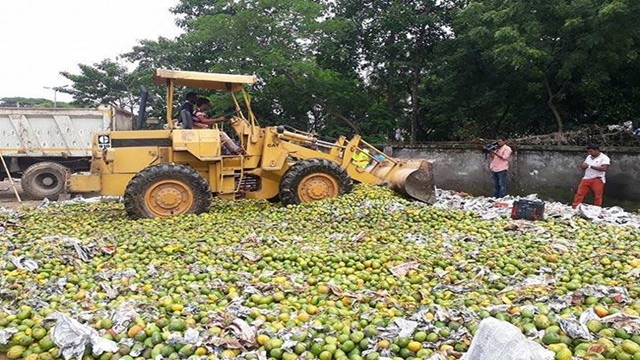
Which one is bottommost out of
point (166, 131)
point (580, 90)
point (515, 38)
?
point (166, 131)

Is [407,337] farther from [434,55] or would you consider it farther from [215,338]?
[434,55]

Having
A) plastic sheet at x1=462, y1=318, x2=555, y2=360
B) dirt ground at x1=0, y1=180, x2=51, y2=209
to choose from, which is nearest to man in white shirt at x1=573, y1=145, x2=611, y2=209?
plastic sheet at x1=462, y1=318, x2=555, y2=360

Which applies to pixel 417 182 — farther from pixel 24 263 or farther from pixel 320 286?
pixel 24 263

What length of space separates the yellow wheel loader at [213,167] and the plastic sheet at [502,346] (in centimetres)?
627

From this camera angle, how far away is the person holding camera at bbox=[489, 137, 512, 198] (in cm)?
1120

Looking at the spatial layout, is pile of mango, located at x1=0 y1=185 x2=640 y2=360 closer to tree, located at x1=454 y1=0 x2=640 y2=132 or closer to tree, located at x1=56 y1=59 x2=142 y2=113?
tree, located at x1=454 y1=0 x2=640 y2=132

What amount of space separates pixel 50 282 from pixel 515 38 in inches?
439

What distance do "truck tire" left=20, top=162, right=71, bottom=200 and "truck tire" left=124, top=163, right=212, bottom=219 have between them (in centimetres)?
661

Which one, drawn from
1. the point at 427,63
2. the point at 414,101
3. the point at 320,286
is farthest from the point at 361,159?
the point at 427,63

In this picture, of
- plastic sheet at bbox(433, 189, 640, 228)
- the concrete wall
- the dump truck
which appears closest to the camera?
plastic sheet at bbox(433, 189, 640, 228)

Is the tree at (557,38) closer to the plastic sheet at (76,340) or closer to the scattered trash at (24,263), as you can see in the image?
the scattered trash at (24,263)

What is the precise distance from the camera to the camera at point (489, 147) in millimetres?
11821

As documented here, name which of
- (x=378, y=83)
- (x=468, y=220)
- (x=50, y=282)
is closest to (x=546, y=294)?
(x=468, y=220)

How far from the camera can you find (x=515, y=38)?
12.2 m
